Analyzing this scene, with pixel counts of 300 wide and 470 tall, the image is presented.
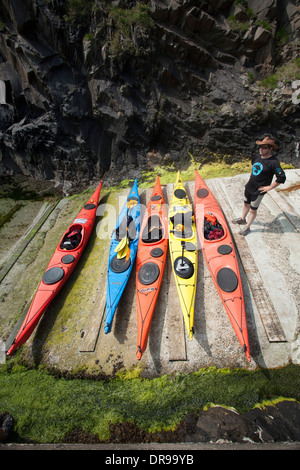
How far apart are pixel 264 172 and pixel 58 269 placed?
4.93m

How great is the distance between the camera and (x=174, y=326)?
401 cm

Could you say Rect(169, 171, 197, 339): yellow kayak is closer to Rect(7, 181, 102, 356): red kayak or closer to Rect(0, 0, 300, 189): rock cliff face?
Rect(7, 181, 102, 356): red kayak

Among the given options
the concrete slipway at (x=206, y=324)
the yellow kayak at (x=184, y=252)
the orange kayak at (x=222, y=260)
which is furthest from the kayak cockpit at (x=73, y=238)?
the orange kayak at (x=222, y=260)

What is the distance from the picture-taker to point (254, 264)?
469 cm

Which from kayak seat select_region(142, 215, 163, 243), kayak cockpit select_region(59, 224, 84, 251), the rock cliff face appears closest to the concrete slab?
kayak seat select_region(142, 215, 163, 243)

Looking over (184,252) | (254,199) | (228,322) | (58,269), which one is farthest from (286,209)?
(58,269)

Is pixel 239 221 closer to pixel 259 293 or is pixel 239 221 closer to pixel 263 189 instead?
pixel 263 189

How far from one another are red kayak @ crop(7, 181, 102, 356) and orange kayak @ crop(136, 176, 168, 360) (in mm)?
1681

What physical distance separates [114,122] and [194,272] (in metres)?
7.63

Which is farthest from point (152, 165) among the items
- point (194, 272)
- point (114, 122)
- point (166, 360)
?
point (166, 360)

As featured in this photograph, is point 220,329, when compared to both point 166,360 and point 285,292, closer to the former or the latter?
point 166,360

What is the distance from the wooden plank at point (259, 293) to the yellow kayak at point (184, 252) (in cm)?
112

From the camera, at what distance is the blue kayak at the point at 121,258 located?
13.7ft

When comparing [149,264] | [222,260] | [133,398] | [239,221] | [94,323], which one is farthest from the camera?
[239,221]
